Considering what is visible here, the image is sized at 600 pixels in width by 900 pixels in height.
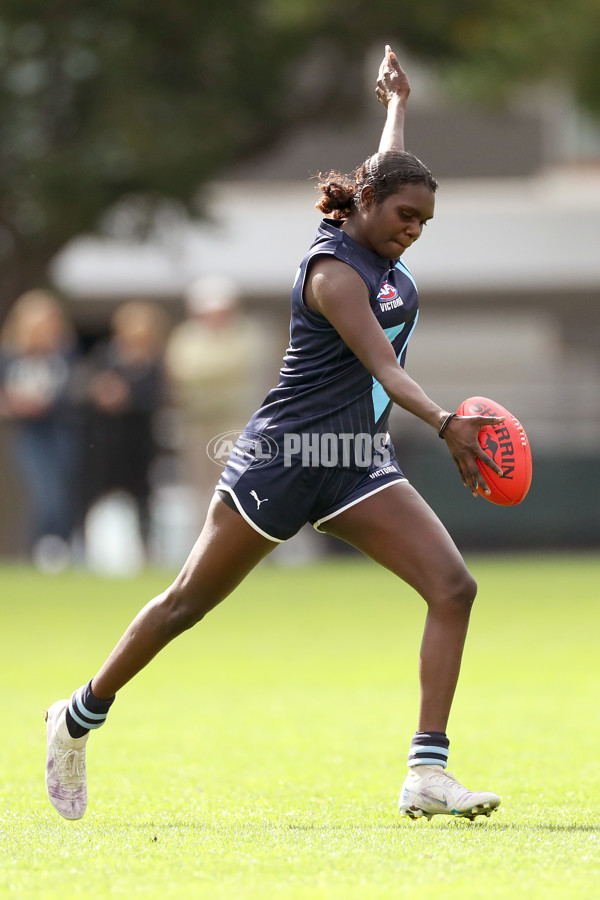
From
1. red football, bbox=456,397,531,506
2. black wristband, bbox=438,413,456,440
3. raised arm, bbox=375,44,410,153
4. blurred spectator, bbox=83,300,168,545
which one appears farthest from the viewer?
blurred spectator, bbox=83,300,168,545

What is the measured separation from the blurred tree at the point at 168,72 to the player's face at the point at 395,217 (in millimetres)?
11865

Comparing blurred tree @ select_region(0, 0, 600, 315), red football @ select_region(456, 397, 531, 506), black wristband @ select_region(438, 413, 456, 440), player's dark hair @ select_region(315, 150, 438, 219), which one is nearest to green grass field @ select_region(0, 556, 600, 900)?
red football @ select_region(456, 397, 531, 506)

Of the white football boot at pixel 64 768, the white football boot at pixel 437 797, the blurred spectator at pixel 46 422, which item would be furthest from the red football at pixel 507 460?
the blurred spectator at pixel 46 422

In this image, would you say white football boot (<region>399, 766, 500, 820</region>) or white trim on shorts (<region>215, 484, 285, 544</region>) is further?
white trim on shorts (<region>215, 484, 285, 544</region>)

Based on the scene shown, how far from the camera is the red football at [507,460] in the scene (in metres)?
5.12

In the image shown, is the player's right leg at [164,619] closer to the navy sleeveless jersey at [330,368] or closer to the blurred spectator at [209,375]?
the navy sleeveless jersey at [330,368]

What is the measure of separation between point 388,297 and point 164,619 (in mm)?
1320

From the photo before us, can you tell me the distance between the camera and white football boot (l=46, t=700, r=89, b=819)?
206 inches

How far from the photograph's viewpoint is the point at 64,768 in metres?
5.38

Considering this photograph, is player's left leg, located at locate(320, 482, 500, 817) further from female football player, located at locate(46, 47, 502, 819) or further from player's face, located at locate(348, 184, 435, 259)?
player's face, located at locate(348, 184, 435, 259)

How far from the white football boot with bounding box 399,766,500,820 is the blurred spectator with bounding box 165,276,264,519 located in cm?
1102

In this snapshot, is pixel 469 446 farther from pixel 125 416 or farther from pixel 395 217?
pixel 125 416

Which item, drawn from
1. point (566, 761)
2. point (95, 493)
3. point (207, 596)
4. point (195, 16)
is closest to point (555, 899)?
point (207, 596)

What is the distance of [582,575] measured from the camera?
51.9 ft
